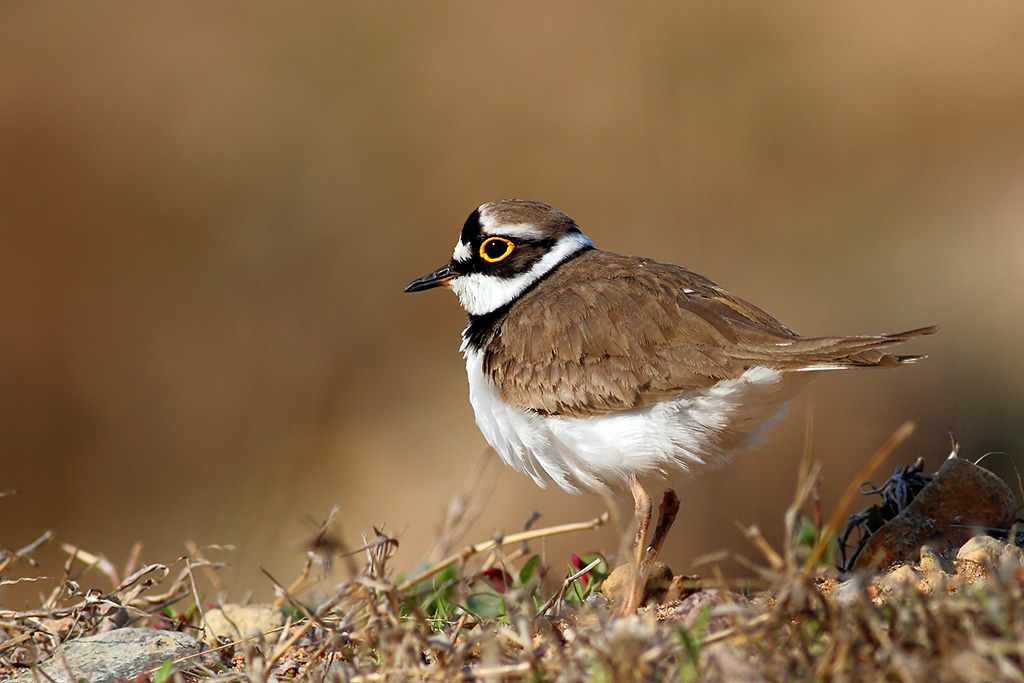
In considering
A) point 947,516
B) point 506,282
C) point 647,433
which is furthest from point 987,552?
point 506,282

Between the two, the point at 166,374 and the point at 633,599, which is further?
the point at 166,374

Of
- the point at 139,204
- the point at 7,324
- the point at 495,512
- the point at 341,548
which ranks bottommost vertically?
the point at 495,512

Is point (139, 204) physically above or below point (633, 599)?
above

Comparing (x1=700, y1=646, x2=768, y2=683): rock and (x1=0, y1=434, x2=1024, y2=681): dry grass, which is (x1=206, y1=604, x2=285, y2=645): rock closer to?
(x1=0, y1=434, x2=1024, y2=681): dry grass

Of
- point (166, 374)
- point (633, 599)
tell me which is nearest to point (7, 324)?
point (166, 374)

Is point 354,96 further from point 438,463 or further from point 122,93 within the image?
Result: point 438,463

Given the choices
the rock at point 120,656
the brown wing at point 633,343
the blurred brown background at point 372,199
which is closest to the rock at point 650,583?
the brown wing at point 633,343

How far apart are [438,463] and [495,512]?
3.31ft

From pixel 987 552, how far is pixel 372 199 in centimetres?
934

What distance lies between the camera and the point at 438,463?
997cm

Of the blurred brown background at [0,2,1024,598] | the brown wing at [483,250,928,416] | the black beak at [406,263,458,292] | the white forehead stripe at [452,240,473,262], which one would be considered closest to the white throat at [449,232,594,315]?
the white forehead stripe at [452,240,473,262]

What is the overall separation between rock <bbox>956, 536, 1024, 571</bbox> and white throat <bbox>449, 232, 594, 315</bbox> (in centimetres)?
221

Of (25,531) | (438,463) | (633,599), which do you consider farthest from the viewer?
(25,531)

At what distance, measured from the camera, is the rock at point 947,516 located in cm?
387
